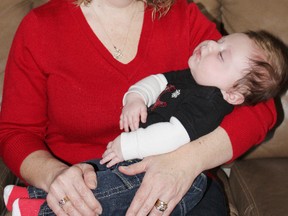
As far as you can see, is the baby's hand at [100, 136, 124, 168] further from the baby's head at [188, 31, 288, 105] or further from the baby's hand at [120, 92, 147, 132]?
the baby's head at [188, 31, 288, 105]

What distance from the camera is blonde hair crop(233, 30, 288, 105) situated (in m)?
1.21

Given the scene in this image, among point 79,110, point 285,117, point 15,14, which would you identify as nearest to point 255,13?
point 285,117

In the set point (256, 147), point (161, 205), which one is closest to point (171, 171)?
point (161, 205)

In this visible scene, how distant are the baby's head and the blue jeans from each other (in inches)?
11.8

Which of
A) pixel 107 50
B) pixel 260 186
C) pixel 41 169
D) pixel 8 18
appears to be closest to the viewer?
pixel 41 169

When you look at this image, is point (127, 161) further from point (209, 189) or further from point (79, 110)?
point (209, 189)

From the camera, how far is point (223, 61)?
1.24m

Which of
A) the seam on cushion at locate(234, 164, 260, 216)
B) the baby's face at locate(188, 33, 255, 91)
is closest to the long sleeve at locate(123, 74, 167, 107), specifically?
the baby's face at locate(188, 33, 255, 91)

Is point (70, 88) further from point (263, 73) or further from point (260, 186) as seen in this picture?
point (260, 186)

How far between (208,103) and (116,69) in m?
0.31

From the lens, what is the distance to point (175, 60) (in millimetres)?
1426

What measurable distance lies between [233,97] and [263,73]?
107 mm

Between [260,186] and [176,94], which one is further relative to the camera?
[260,186]

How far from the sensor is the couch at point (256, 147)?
60.2 inches
